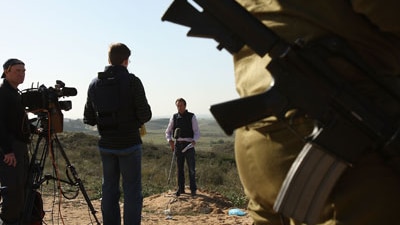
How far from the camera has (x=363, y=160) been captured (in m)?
1.68

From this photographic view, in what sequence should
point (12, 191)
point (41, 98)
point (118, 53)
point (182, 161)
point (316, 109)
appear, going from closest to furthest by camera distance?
point (316, 109)
point (118, 53)
point (12, 191)
point (41, 98)
point (182, 161)

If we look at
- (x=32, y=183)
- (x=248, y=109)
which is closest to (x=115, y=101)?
(x=32, y=183)

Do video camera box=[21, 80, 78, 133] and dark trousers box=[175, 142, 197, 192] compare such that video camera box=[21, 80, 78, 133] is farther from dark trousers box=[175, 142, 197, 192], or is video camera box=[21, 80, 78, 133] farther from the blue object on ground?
dark trousers box=[175, 142, 197, 192]

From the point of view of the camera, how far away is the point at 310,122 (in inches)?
68.8

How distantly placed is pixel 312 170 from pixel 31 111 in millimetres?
4477

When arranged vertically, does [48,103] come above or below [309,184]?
above

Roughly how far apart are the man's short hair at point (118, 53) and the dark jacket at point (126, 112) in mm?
71

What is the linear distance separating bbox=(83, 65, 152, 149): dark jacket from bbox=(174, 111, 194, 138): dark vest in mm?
5258

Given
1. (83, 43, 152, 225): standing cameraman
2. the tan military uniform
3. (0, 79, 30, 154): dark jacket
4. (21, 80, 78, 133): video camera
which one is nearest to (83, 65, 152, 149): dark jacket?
(83, 43, 152, 225): standing cameraman

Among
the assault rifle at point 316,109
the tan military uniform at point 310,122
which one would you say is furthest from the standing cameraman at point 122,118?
the assault rifle at point 316,109

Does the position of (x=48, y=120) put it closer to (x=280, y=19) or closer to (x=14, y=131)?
(x=14, y=131)

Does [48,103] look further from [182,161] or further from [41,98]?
[182,161]

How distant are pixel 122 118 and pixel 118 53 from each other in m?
0.65

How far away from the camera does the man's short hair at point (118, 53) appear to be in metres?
5.16
